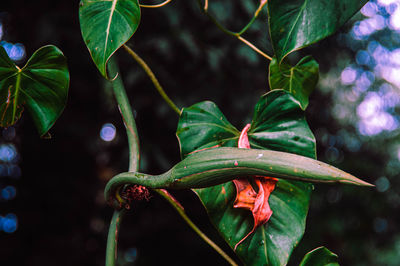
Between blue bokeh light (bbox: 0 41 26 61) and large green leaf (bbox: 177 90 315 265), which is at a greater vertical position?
blue bokeh light (bbox: 0 41 26 61)

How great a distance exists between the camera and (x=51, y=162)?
5.09ft

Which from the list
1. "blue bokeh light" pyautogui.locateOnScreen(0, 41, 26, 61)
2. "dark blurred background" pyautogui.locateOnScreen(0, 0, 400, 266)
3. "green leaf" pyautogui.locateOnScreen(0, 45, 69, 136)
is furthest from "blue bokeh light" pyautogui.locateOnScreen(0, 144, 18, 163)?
"green leaf" pyautogui.locateOnScreen(0, 45, 69, 136)

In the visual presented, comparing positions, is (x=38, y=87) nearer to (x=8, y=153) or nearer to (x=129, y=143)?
(x=129, y=143)

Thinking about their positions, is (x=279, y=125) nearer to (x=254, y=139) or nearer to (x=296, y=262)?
(x=254, y=139)

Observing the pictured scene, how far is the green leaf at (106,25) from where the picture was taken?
0.34 meters

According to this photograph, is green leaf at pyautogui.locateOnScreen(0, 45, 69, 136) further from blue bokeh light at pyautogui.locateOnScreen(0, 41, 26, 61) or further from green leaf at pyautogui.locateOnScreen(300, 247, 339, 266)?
blue bokeh light at pyautogui.locateOnScreen(0, 41, 26, 61)

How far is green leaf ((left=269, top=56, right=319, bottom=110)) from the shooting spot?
54cm


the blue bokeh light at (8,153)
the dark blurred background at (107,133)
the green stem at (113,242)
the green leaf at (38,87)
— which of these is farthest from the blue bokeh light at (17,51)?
the green stem at (113,242)

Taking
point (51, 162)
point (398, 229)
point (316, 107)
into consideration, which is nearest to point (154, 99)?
point (51, 162)

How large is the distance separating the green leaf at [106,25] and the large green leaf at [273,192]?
13 centimetres

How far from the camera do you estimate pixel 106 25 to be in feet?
1.18

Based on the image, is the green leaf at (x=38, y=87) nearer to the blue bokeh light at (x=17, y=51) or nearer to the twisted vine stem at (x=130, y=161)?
the twisted vine stem at (x=130, y=161)

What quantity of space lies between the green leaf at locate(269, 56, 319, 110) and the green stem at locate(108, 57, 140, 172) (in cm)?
25

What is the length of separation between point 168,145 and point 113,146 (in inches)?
12.9
